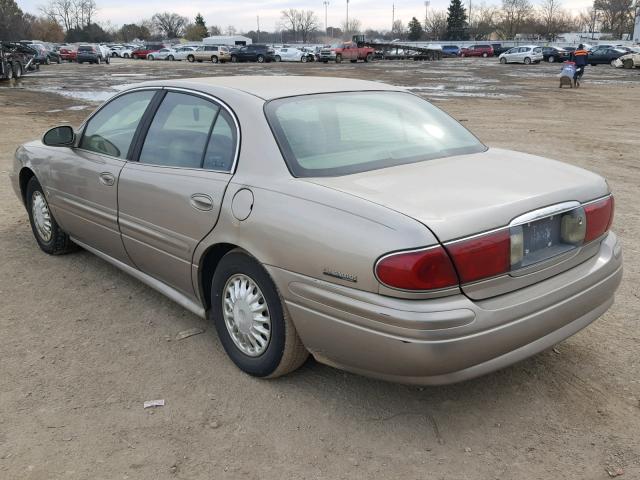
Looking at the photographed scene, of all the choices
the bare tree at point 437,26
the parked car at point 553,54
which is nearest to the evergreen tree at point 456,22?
the bare tree at point 437,26

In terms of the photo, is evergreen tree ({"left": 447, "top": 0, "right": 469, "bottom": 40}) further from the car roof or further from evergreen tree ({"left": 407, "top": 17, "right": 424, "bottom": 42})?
the car roof

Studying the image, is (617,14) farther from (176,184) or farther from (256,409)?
(256,409)

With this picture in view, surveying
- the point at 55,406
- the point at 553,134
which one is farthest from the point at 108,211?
the point at 553,134

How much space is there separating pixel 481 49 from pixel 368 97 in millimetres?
72011

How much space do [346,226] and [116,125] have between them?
243 cm

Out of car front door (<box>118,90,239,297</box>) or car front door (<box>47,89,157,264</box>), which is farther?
car front door (<box>47,89,157,264</box>)

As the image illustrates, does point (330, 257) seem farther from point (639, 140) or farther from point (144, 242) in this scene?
point (639, 140)

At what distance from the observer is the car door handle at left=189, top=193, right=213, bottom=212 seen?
Answer: 3.24m

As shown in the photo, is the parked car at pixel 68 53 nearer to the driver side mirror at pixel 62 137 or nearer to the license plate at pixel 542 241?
the driver side mirror at pixel 62 137

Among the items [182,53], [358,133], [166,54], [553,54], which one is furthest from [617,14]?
[358,133]

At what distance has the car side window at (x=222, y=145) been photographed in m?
3.29

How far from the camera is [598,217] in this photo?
3.05m

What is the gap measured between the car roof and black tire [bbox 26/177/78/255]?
1679 mm

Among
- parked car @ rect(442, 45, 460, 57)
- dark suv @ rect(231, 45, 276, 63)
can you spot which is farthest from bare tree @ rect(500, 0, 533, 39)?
dark suv @ rect(231, 45, 276, 63)
